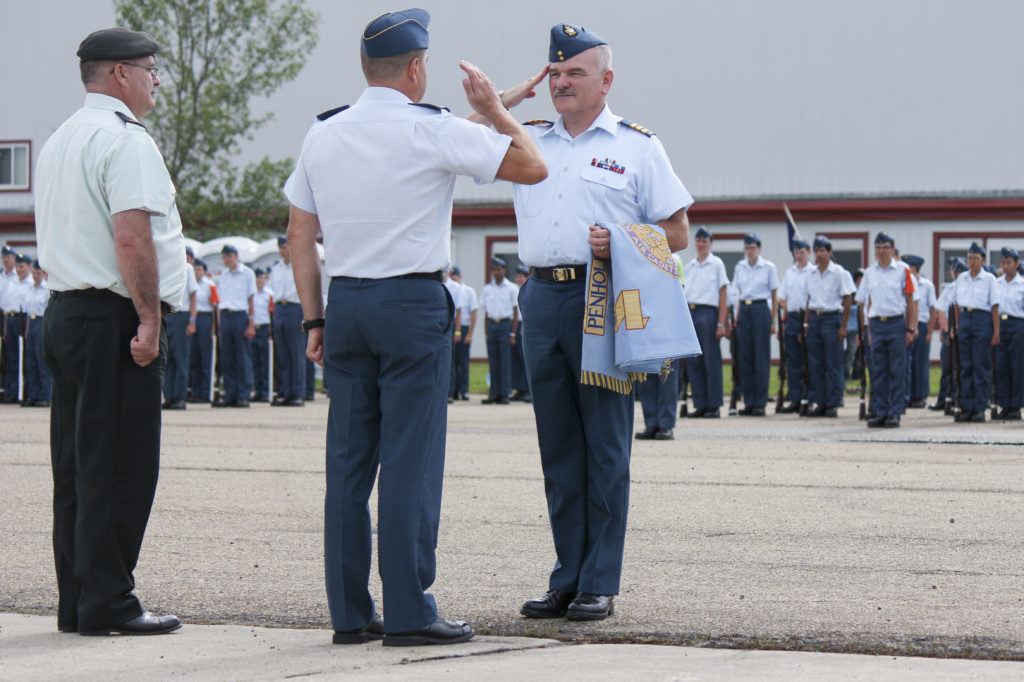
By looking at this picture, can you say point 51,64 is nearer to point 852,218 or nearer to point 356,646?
point 852,218

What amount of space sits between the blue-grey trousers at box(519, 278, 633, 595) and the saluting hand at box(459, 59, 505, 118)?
86cm

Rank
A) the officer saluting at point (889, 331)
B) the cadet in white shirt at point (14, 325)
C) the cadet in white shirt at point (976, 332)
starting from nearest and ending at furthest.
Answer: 1. the officer saluting at point (889, 331)
2. the cadet in white shirt at point (976, 332)
3. the cadet in white shirt at point (14, 325)

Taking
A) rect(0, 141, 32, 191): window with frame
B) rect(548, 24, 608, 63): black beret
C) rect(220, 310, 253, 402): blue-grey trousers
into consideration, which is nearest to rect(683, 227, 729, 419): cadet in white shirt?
rect(220, 310, 253, 402): blue-grey trousers

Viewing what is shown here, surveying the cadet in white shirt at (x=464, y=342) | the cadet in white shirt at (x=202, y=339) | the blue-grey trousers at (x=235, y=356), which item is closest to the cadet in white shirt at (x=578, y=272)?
the blue-grey trousers at (x=235, y=356)

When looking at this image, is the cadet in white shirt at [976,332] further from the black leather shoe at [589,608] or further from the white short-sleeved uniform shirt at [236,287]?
the black leather shoe at [589,608]

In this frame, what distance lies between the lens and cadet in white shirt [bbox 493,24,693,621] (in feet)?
19.0

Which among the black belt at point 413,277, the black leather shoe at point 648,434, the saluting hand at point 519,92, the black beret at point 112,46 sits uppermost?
the black beret at point 112,46

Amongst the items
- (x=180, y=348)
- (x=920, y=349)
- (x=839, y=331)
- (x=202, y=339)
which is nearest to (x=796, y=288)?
(x=839, y=331)

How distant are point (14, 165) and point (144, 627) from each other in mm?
39164

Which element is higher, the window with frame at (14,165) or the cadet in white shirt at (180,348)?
the window with frame at (14,165)

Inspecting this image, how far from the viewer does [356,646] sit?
16.8ft

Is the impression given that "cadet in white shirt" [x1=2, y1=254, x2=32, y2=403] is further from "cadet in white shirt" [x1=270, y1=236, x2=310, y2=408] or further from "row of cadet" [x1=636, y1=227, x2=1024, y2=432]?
"row of cadet" [x1=636, y1=227, x2=1024, y2=432]

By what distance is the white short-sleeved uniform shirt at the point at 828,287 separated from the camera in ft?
63.6

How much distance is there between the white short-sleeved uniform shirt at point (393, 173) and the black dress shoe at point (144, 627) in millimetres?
1259
